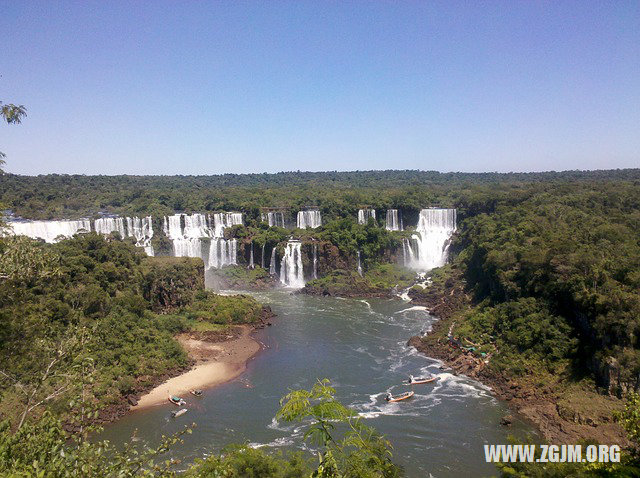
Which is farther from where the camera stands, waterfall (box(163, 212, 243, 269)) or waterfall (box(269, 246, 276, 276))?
waterfall (box(163, 212, 243, 269))

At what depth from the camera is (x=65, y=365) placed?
8500mm

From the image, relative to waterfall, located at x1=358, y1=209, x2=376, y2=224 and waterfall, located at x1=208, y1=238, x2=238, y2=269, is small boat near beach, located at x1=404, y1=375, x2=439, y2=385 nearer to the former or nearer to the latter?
waterfall, located at x1=208, y1=238, x2=238, y2=269

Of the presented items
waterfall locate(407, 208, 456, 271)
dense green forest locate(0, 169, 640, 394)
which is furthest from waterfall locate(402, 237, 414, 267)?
dense green forest locate(0, 169, 640, 394)

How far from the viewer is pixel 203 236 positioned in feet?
188

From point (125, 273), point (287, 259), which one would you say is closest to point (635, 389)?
point (125, 273)

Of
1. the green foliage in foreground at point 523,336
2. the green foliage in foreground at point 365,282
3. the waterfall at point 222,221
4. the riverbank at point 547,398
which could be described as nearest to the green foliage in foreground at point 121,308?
the green foliage in foreground at point 365,282

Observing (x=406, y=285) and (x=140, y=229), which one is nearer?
(x=406, y=285)

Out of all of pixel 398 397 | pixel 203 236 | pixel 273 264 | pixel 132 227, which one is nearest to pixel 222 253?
pixel 203 236

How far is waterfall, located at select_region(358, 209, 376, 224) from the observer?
A: 6109 centimetres

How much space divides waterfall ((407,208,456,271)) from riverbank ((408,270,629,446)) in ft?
76.0

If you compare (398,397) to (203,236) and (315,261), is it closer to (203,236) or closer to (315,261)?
(315,261)

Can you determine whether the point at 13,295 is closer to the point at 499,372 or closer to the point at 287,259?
the point at 499,372

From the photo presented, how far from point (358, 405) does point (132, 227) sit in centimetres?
4137

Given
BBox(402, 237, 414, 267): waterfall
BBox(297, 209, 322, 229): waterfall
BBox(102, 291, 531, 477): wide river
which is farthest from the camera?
BBox(297, 209, 322, 229): waterfall
